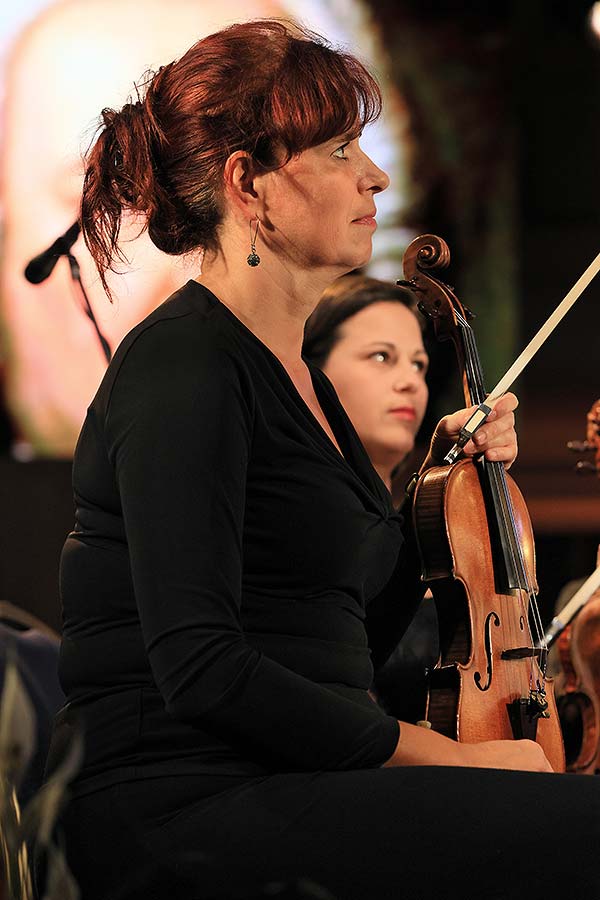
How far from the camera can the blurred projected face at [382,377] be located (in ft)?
7.59

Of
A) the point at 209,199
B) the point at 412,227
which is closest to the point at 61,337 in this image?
the point at 412,227

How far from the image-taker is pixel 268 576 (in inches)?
49.5

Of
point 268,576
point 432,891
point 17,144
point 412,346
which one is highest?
point 17,144

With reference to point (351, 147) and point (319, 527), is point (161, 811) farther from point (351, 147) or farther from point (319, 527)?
point (351, 147)

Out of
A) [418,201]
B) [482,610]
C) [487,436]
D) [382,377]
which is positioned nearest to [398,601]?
[482,610]

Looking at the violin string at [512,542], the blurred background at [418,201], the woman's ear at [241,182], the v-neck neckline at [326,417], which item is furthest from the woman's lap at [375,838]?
the blurred background at [418,201]

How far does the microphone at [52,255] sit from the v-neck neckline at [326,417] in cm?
40

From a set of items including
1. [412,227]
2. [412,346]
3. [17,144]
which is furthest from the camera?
[412,227]

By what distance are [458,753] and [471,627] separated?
316 mm

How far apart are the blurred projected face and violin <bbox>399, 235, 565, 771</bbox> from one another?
61 cm

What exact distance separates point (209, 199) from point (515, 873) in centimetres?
74

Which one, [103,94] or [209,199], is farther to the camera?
[103,94]

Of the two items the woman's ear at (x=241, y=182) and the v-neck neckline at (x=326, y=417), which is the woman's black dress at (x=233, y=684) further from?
the woman's ear at (x=241, y=182)

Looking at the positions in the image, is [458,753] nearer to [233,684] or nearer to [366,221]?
[233,684]
